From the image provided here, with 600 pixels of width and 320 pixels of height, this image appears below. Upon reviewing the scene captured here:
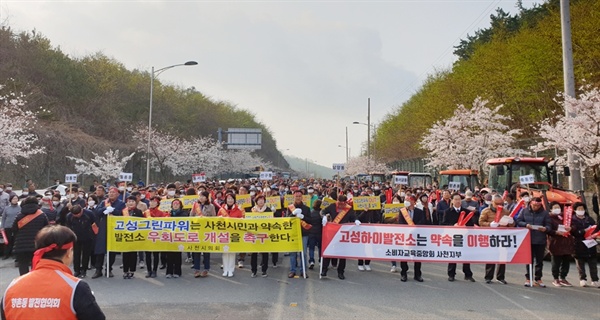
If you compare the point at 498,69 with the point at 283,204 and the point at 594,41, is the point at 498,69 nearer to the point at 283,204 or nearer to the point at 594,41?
the point at 594,41

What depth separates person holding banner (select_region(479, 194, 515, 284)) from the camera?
10.4 meters

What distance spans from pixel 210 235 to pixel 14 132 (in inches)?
889

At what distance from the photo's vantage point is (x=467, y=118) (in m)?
35.4

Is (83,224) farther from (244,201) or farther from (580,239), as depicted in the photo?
(580,239)

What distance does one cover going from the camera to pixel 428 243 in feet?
34.7

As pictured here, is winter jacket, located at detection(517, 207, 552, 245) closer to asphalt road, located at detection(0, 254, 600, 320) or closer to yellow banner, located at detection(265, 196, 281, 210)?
asphalt road, located at detection(0, 254, 600, 320)

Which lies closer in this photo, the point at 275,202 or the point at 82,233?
the point at 82,233

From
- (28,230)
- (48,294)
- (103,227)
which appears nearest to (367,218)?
(103,227)

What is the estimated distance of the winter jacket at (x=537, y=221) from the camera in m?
10.2

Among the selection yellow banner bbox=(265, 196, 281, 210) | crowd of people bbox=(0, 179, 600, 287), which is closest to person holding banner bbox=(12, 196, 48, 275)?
crowd of people bbox=(0, 179, 600, 287)

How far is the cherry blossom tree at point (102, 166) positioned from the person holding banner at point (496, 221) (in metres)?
31.2

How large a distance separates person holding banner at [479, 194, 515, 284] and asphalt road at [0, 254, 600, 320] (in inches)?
10.2

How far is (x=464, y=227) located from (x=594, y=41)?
18943mm

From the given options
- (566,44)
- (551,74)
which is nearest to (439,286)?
(566,44)
